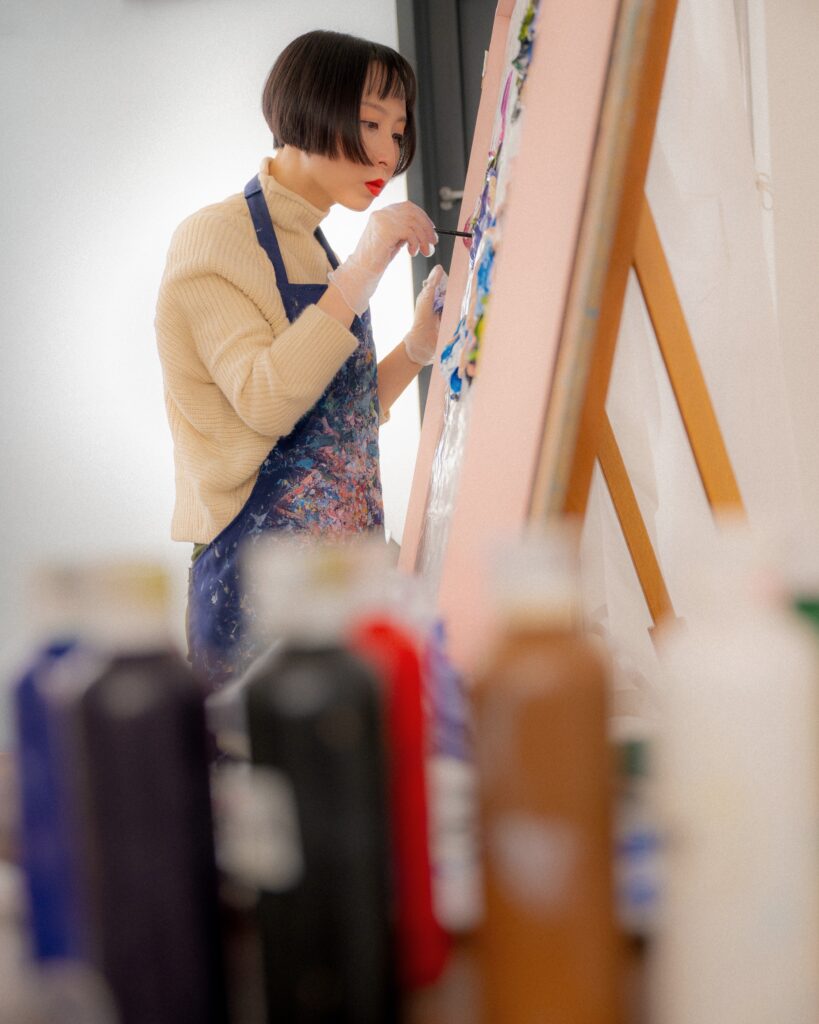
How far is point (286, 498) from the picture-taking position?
4.42 feet

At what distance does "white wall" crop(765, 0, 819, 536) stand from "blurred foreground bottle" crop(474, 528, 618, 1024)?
1.39m

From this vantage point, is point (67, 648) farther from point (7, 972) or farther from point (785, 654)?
point (785, 654)

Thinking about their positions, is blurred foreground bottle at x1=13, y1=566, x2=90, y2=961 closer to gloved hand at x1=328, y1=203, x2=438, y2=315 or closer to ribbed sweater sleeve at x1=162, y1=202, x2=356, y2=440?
ribbed sweater sleeve at x1=162, y1=202, x2=356, y2=440

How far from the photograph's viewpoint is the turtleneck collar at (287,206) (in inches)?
54.7

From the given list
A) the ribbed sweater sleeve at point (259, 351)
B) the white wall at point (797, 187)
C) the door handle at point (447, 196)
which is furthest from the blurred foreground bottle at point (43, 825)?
the door handle at point (447, 196)

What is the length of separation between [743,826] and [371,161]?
Answer: 4.19ft

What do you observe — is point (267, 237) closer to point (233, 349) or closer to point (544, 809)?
point (233, 349)

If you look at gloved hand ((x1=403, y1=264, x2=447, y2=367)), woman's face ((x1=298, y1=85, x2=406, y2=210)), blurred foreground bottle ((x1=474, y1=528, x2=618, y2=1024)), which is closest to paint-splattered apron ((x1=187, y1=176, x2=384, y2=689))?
woman's face ((x1=298, y1=85, x2=406, y2=210))

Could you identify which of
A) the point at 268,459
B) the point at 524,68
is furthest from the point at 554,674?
the point at 268,459

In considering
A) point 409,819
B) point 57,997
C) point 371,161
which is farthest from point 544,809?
point 371,161

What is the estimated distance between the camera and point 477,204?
56.3 inches

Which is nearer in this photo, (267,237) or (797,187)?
(267,237)

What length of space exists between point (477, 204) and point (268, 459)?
0.49 m

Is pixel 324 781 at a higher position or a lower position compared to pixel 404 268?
lower
